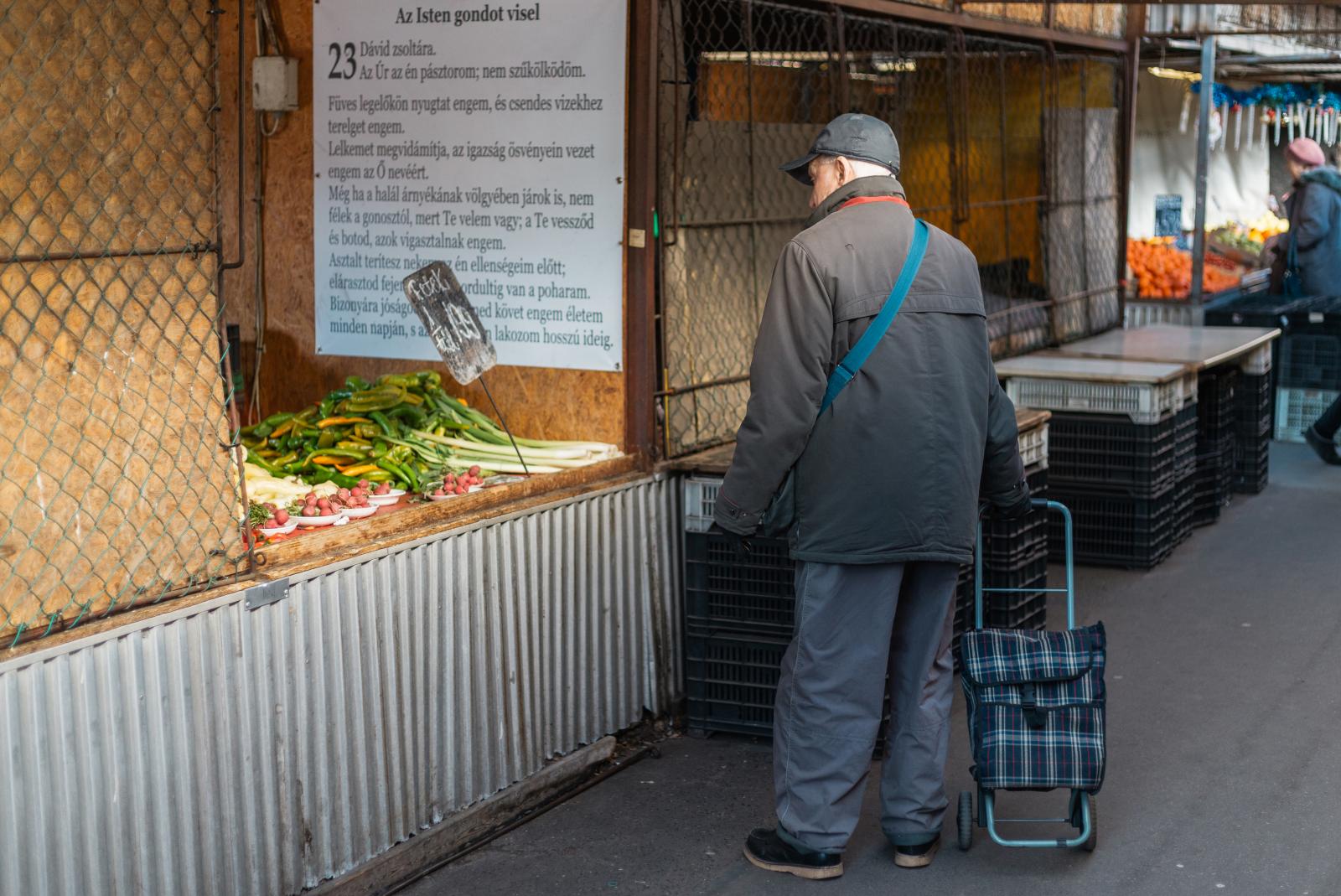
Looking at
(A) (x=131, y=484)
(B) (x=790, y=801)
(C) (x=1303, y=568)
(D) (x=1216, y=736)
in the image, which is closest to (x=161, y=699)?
(A) (x=131, y=484)

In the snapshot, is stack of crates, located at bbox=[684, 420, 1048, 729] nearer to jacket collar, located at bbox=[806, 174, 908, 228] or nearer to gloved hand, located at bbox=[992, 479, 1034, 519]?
gloved hand, located at bbox=[992, 479, 1034, 519]

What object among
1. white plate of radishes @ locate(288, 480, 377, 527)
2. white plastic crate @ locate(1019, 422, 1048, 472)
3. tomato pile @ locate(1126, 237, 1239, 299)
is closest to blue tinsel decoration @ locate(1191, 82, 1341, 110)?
tomato pile @ locate(1126, 237, 1239, 299)

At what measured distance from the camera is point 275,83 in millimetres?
6082

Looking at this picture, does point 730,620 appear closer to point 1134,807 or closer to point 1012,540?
point 1012,540

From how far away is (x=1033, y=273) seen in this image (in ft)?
32.2

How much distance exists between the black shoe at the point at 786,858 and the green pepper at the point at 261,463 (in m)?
2.15

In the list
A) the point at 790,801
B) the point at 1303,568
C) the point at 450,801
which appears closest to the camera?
the point at 790,801

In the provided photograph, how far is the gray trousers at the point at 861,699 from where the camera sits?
4461mm

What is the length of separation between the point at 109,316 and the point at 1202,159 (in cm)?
997

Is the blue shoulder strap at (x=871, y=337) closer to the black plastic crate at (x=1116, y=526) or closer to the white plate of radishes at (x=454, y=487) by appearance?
Answer: the white plate of radishes at (x=454, y=487)

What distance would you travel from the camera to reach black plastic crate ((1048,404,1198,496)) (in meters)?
8.02

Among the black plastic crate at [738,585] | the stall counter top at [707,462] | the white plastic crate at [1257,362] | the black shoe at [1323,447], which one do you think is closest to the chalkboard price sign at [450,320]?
the stall counter top at [707,462]

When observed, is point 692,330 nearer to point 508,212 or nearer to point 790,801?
point 508,212

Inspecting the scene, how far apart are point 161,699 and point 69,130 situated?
144 cm
